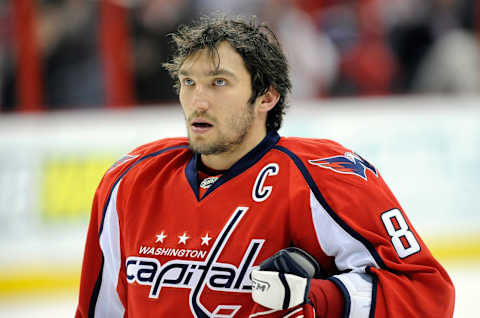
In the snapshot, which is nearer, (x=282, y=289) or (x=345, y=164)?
(x=282, y=289)

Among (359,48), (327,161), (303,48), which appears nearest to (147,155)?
(327,161)

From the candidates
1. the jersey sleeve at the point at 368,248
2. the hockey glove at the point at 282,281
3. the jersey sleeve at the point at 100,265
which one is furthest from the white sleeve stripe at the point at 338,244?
the jersey sleeve at the point at 100,265

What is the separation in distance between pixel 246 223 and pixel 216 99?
0.32 meters

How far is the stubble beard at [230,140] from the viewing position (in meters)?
1.81

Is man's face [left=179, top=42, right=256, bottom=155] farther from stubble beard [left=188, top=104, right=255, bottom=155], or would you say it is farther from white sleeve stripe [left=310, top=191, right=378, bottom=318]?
white sleeve stripe [left=310, top=191, right=378, bottom=318]

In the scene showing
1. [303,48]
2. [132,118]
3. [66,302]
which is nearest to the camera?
[66,302]

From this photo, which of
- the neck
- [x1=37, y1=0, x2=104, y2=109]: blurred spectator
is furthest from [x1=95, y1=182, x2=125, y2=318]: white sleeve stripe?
[x1=37, y1=0, x2=104, y2=109]: blurred spectator

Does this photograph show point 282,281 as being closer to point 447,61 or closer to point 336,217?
point 336,217

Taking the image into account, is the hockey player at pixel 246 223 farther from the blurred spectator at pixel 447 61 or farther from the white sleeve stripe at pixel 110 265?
the blurred spectator at pixel 447 61

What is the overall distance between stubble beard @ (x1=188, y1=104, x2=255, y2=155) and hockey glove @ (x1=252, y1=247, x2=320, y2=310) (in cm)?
35

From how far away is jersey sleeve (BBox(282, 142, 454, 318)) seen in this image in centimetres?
165

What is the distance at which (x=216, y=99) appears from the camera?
179 centimetres

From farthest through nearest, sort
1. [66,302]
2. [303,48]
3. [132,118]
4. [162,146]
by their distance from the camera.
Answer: [303,48] → [132,118] → [66,302] → [162,146]

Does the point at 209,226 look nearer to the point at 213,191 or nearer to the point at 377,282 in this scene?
the point at 213,191
